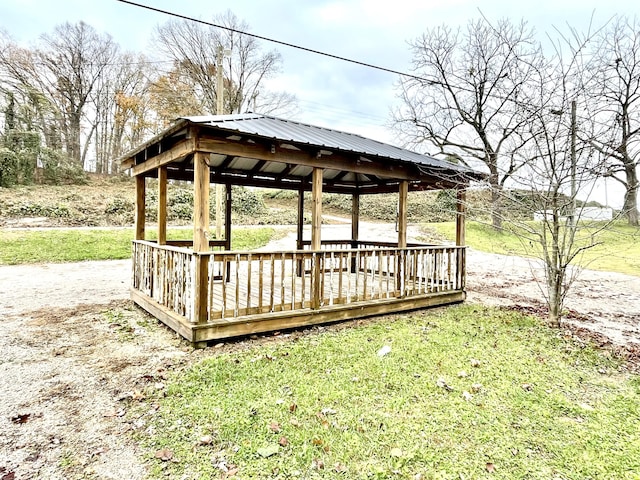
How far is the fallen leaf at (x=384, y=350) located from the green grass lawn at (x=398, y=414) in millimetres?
92

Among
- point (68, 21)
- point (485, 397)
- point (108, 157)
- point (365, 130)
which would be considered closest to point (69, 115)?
point (108, 157)

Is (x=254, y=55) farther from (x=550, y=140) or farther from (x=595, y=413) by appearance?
(x=595, y=413)

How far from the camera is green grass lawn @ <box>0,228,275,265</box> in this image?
1098 centimetres

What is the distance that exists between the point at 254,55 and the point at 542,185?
68.6 feet

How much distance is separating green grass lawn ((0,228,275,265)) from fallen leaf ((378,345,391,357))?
10.5 metres

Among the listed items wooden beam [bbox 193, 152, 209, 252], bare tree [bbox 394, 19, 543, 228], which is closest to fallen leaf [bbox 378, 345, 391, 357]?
wooden beam [bbox 193, 152, 209, 252]

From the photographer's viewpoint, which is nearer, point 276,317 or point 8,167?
point 276,317

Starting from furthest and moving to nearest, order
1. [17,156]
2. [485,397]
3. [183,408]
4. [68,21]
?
[68,21] < [17,156] < [485,397] < [183,408]

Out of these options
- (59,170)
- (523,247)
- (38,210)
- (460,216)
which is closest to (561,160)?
(460,216)

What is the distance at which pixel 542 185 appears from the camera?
521 centimetres

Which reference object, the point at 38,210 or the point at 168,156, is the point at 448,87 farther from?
the point at 38,210

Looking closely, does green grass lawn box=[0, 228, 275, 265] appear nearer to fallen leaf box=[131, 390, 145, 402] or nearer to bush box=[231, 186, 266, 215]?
bush box=[231, 186, 266, 215]

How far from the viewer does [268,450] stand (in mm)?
2385

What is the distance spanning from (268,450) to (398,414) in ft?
3.48
